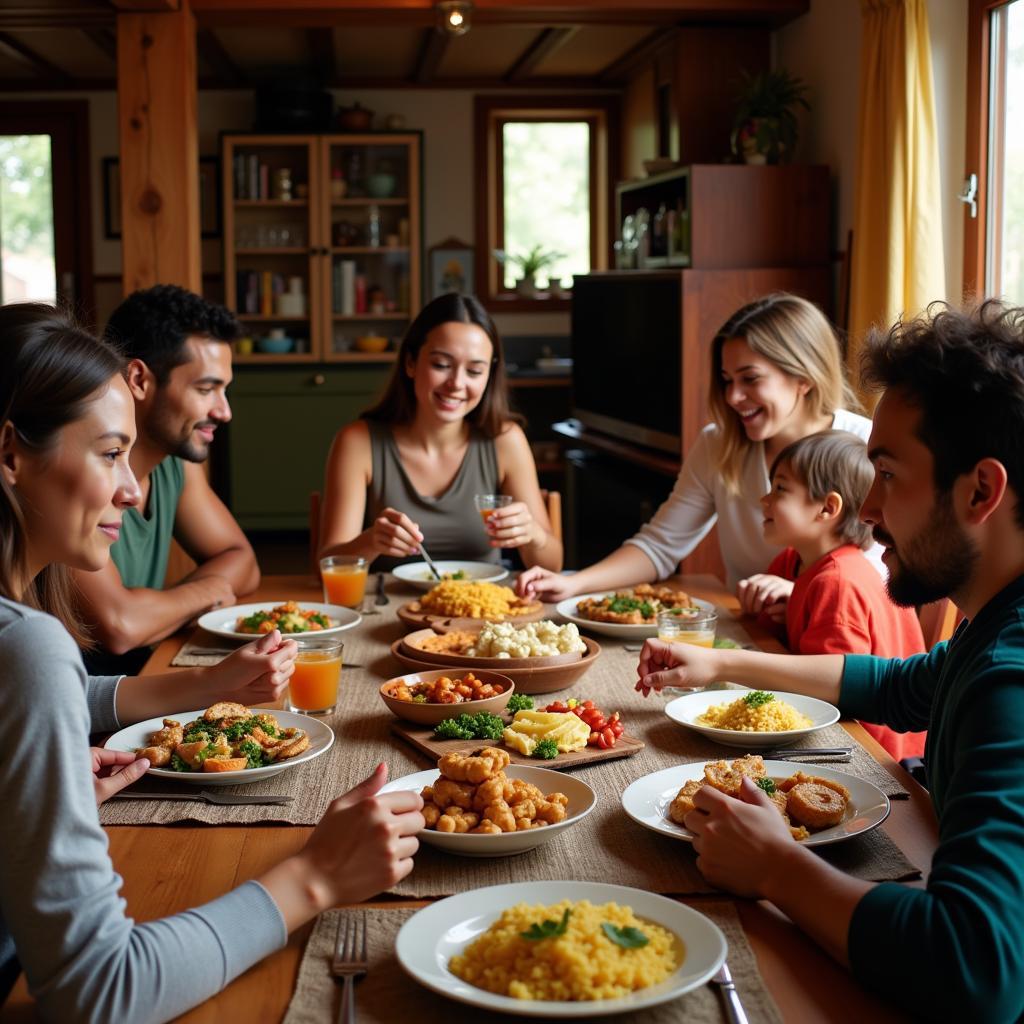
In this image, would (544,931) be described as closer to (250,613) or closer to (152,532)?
(250,613)

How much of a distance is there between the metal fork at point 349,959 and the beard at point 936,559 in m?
0.63

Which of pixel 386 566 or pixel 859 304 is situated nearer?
pixel 386 566

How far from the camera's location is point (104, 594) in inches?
90.4

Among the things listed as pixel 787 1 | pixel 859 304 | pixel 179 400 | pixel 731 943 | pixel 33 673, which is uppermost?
pixel 787 1

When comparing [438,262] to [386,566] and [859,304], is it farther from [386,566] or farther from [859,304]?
[386,566]

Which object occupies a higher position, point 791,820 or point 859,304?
point 859,304

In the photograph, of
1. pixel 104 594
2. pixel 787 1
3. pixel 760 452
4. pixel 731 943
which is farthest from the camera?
pixel 787 1

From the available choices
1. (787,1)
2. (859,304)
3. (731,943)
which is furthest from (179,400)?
(787,1)

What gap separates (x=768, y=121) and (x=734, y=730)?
363 centimetres

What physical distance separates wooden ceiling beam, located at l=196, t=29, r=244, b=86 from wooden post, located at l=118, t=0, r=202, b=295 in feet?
4.11

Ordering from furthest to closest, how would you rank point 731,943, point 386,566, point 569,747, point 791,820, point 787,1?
point 787,1 < point 386,566 < point 569,747 < point 791,820 < point 731,943

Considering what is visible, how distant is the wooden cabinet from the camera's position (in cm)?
726

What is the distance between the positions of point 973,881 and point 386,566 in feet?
7.36

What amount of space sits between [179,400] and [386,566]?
72cm
